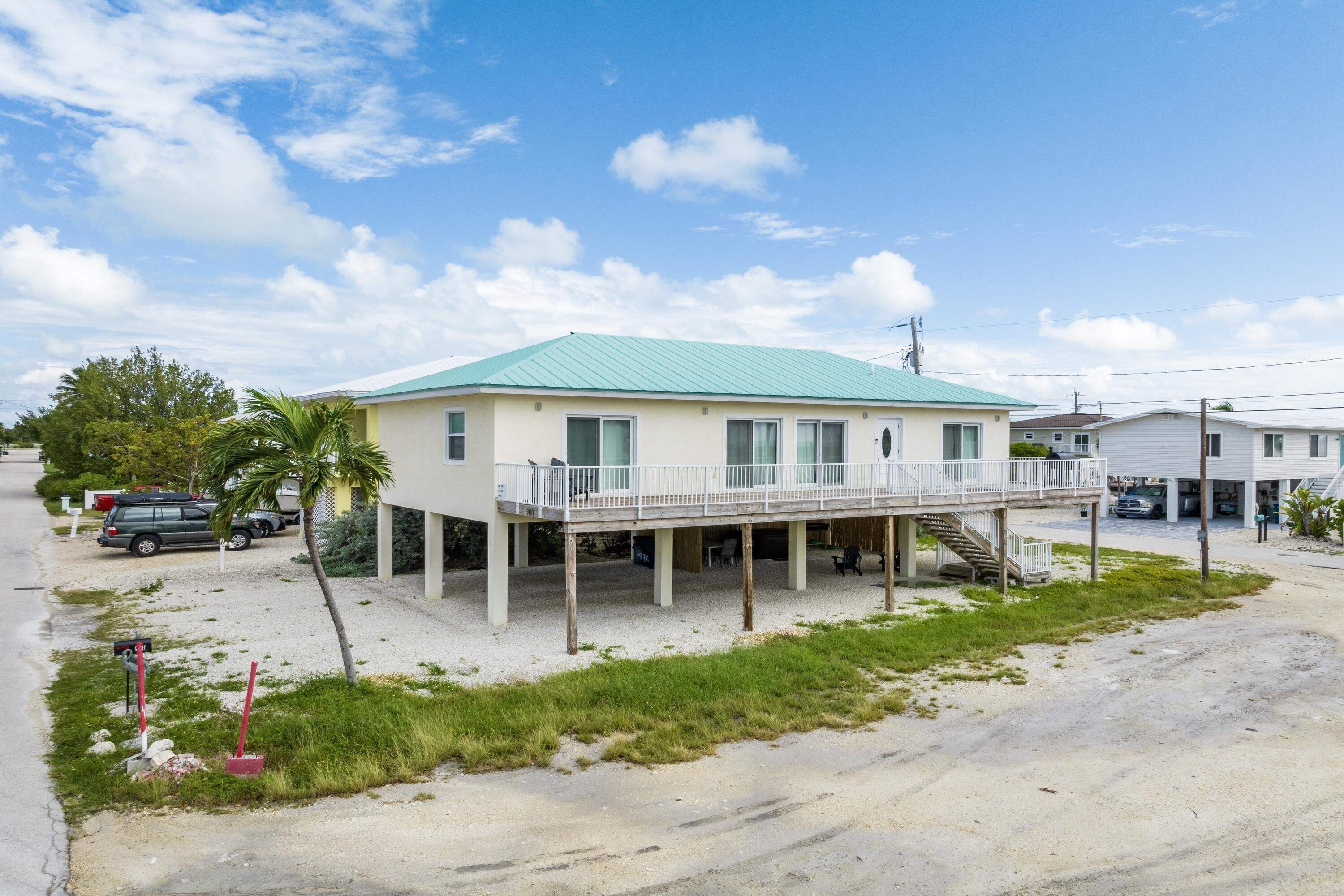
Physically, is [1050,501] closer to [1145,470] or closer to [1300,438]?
[1145,470]

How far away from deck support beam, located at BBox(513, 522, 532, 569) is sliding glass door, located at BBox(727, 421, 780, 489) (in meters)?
7.66

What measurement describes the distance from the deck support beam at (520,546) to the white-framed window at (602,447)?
23.6 ft

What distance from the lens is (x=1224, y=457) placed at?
37.4 metres

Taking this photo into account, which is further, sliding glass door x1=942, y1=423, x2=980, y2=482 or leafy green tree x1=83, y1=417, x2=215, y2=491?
leafy green tree x1=83, y1=417, x2=215, y2=491

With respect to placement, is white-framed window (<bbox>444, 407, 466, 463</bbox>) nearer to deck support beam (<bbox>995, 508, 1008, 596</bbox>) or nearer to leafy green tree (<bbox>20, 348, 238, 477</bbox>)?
deck support beam (<bbox>995, 508, 1008, 596</bbox>)

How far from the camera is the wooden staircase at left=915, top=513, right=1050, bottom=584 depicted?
70.2 ft

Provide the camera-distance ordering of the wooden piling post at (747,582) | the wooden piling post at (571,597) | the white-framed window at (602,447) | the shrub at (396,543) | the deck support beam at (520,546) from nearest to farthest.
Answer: the wooden piling post at (571,597) → the wooden piling post at (747,582) → the white-framed window at (602,447) → the shrub at (396,543) → the deck support beam at (520,546)

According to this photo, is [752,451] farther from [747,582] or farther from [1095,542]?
[1095,542]

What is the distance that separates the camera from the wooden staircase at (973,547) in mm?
21406

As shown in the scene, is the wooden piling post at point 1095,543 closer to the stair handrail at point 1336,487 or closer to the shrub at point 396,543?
the shrub at point 396,543

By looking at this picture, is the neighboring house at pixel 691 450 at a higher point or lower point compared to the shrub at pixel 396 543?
higher

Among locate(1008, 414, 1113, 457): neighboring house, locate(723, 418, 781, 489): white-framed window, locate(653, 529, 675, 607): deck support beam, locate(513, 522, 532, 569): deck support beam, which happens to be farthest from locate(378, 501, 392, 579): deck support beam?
locate(1008, 414, 1113, 457): neighboring house

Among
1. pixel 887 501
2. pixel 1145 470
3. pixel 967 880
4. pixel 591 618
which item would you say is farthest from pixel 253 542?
pixel 1145 470

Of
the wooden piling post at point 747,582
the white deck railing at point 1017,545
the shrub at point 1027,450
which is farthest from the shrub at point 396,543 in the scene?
the shrub at point 1027,450
